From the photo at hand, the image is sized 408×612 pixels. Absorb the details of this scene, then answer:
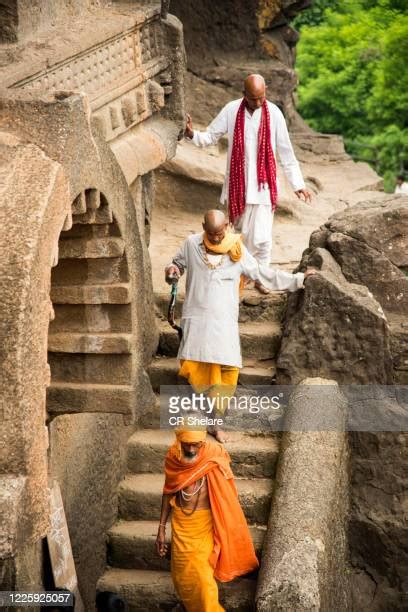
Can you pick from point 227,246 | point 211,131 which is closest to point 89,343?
point 227,246

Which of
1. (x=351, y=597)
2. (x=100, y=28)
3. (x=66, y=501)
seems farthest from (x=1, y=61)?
(x=351, y=597)

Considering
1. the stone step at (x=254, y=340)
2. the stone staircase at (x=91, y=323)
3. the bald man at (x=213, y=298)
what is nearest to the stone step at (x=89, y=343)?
the stone staircase at (x=91, y=323)

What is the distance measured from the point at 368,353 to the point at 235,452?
1234mm

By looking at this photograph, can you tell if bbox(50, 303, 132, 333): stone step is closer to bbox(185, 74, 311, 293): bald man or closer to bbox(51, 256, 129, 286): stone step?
bbox(51, 256, 129, 286): stone step

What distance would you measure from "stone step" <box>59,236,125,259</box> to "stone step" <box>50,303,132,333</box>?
346 mm

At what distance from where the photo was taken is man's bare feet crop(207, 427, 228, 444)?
32.2 feet

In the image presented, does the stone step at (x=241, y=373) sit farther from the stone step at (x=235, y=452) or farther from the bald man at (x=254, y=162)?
the bald man at (x=254, y=162)

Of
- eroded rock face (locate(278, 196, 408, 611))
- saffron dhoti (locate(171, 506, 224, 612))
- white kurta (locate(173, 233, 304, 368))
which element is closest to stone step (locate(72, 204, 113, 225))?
white kurta (locate(173, 233, 304, 368))

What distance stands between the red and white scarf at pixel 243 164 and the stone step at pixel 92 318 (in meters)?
2.27

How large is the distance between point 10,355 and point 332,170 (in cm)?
1052

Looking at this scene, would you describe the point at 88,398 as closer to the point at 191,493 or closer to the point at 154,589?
the point at 191,493

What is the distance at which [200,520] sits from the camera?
8.63m

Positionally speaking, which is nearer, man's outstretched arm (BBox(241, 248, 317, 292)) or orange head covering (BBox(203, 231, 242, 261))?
orange head covering (BBox(203, 231, 242, 261))

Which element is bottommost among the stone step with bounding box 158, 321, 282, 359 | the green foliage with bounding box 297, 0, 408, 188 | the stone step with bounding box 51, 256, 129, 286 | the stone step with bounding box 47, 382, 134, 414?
the green foliage with bounding box 297, 0, 408, 188
